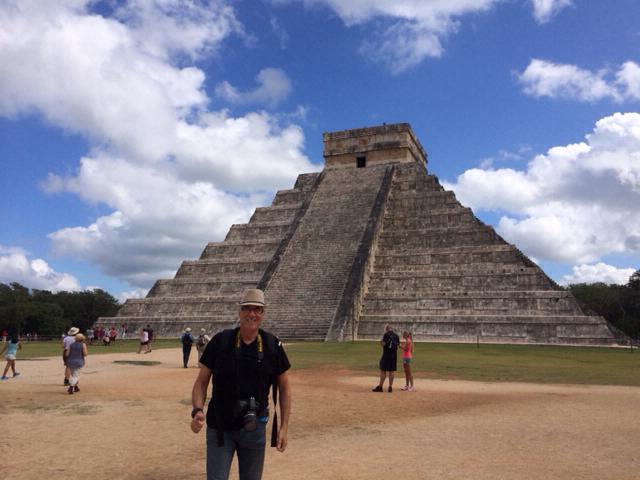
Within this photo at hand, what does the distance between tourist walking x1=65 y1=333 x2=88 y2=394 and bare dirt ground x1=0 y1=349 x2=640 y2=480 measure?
0.79 ft

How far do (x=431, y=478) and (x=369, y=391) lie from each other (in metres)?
5.32

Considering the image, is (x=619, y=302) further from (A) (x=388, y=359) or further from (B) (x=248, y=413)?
(B) (x=248, y=413)

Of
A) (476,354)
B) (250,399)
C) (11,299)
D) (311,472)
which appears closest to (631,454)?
(311,472)

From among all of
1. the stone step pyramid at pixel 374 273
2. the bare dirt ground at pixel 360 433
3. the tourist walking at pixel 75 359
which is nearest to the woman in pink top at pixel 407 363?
the bare dirt ground at pixel 360 433

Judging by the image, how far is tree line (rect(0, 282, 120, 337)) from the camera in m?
45.7

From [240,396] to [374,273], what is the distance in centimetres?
2315

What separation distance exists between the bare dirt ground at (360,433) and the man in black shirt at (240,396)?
1.62 metres

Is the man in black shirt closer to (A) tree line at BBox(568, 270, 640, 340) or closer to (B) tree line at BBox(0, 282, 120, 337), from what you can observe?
(A) tree line at BBox(568, 270, 640, 340)

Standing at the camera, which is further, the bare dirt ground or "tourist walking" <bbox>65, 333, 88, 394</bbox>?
"tourist walking" <bbox>65, 333, 88, 394</bbox>

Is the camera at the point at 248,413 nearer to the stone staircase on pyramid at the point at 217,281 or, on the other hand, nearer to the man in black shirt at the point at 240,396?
the man in black shirt at the point at 240,396

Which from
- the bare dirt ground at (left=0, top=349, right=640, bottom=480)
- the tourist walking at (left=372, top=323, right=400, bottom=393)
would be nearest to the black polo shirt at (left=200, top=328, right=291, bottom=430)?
the bare dirt ground at (left=0, top=349, right=640, bottom=480)

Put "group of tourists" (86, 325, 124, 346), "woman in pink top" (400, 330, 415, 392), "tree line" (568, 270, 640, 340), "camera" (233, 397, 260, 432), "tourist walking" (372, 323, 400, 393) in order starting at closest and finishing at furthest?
"camera" (233, 397, 260, 432) < "tourist walking" (372, 323, 400, 393) < "woman in pink top" (400, 330, 415, 392) < "group of tourists" (86, 325, 124, 346) < "tree line" (568, 270, 640, 340)

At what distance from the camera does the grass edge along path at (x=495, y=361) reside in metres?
12.2

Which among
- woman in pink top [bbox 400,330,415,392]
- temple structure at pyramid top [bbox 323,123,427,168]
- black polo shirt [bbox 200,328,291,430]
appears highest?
temple structure at pyramid top [bbox 323,123,427,168]
